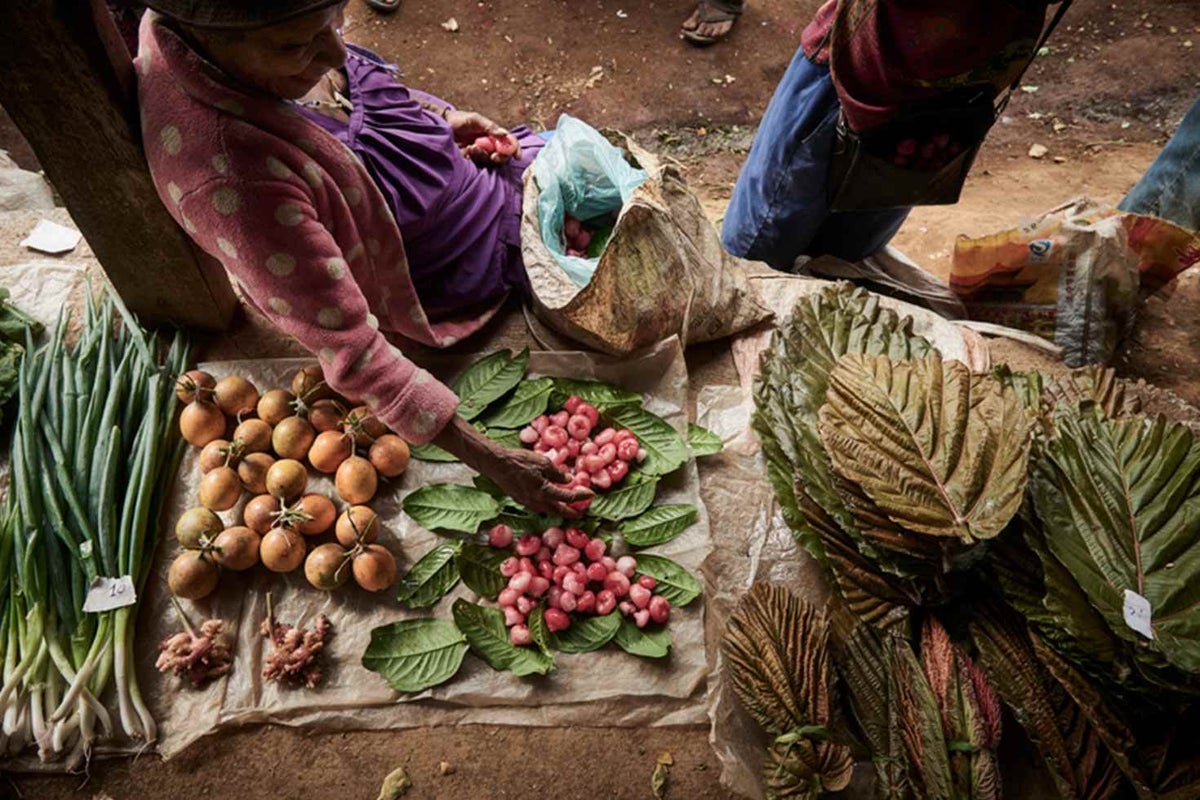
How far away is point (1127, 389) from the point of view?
1953 mm

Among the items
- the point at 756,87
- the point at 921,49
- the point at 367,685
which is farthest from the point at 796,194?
the point at 756,87

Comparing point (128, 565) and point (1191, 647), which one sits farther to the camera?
point (128, 565)

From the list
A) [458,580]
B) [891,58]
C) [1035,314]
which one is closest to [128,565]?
[458,580]

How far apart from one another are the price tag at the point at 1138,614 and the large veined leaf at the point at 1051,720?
0.28m

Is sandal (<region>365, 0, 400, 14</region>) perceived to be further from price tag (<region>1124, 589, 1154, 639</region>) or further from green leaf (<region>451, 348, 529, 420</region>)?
price tag (<region>1124, 589, 1154, 639</region>)

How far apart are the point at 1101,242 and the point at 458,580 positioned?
8.36 feet

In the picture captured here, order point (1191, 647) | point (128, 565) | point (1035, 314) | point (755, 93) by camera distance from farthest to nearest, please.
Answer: point (755, 93), point (1035, 314), point (128, 565), point (1191, 647)

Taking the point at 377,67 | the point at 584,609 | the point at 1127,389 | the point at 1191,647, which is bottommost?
the point at 584,609

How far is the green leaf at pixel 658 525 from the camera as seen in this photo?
201cm

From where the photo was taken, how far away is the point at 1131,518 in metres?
1.47

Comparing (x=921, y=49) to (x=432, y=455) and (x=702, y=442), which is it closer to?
(x=702, y=442)

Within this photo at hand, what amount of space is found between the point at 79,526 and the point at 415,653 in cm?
94

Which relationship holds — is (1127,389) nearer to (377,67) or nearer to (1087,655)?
(1087,655)

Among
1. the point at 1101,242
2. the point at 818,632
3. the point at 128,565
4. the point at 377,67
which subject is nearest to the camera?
the point at 818,632
